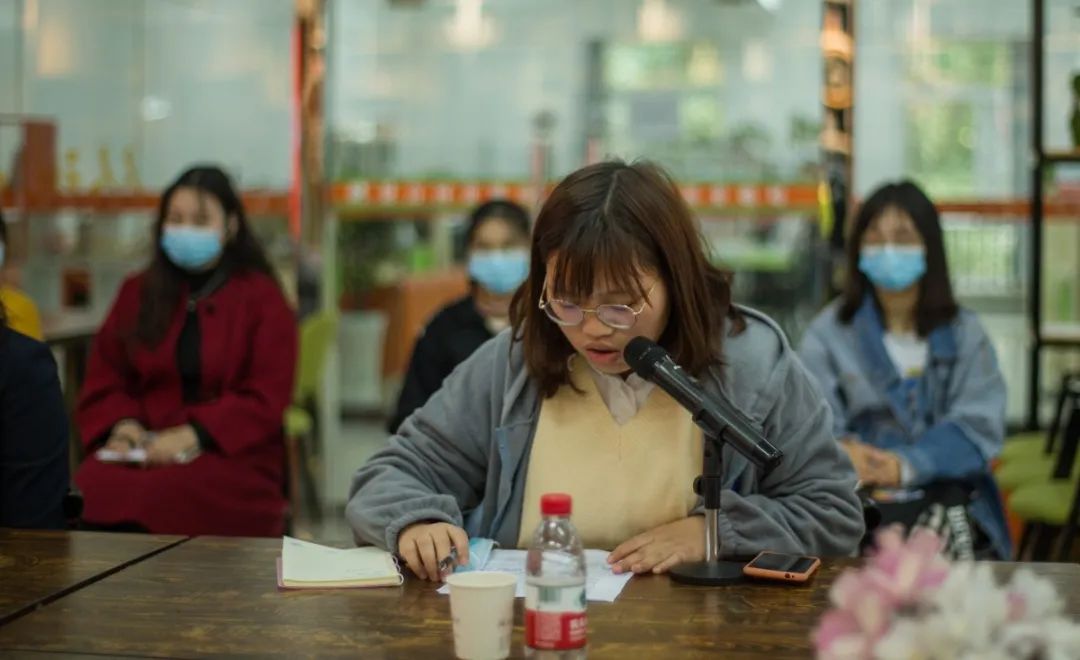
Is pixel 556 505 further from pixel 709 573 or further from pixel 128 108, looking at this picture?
pixel 128 108

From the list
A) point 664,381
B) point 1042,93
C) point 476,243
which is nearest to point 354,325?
A: point 476,243

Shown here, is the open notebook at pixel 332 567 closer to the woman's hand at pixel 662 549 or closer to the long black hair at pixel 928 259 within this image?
the woman's hand at pixel 662 549

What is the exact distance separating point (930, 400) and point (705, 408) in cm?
194

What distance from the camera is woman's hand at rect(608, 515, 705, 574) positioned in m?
2.07

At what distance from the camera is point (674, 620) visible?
5.96 ft

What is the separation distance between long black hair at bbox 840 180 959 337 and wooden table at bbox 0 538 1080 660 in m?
1.66

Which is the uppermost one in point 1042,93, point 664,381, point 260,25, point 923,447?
point 260,25

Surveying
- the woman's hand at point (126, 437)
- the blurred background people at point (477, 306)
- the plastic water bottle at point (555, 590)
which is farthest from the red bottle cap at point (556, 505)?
the woman's hand at point (126, 437)

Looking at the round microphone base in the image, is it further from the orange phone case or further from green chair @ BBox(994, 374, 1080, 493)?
green chair @ BBox(994, 374, 1080, 493)

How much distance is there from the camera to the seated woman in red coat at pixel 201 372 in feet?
12.5

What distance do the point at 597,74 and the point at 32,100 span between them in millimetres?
2434

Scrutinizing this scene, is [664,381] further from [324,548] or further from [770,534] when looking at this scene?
[324,548]

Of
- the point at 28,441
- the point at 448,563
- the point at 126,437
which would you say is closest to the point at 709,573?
the point at 448,563

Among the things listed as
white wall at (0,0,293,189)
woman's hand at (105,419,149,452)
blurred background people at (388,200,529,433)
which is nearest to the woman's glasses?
blurred background people at (388,200,529,433)
